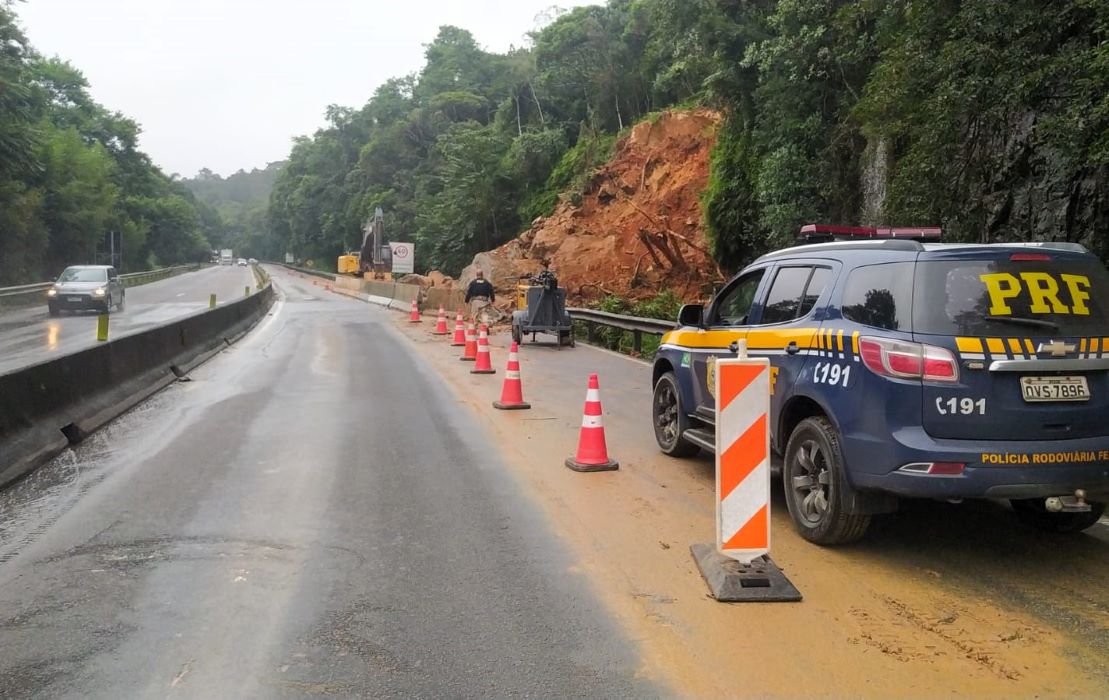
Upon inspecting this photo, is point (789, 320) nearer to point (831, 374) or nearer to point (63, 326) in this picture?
point (831, 374)

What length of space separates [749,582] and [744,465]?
64cm

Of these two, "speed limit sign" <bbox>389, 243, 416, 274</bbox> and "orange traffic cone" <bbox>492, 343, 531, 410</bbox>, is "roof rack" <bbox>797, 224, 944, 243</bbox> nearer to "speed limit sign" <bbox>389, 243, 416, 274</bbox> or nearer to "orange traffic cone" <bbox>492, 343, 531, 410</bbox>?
"orange traffic cone" <bbox>492, 343, 531, 410</bbox>

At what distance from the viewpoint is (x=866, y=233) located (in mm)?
6551

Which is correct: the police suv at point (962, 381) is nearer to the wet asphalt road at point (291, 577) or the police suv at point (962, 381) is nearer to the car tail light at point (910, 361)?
the car tail light at point (910, 361)

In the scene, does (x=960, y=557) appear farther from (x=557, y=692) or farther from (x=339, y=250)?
(x=339, y=250)

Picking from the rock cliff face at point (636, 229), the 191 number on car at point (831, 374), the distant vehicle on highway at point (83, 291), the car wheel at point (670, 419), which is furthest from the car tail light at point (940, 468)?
the distant vehicle on highway at point (83, 291)

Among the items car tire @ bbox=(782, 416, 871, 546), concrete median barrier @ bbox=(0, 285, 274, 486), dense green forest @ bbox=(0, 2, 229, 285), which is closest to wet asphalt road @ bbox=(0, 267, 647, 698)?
concrete median barrier @ bbox=(0, 285, 274, 486)

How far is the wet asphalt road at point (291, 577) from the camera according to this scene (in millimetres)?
3680

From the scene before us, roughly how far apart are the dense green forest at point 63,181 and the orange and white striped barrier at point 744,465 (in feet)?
145

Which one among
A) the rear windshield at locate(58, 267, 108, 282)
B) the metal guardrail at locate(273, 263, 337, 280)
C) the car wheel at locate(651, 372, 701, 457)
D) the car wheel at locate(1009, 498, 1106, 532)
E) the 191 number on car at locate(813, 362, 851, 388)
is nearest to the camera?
the 191 number on car at locate(813, 362, 851, 388)

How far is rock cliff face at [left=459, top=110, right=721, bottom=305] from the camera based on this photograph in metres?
28.7

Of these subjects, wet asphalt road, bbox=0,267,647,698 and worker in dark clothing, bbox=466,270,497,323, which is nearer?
wet asphalt road, bbox=0,267,647,698

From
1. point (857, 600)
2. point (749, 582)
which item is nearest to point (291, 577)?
point (749, 582)

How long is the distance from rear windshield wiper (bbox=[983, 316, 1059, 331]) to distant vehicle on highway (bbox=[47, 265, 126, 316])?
1146 inches
